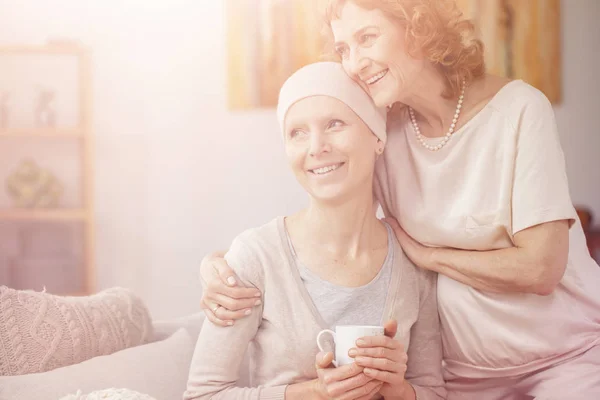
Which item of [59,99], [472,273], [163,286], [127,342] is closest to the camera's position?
[472,273]

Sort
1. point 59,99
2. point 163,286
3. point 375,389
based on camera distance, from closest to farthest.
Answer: point 375,389, point 163,286, point 59,99

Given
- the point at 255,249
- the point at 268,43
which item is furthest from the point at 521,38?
the point at 255,249

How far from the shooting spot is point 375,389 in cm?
122

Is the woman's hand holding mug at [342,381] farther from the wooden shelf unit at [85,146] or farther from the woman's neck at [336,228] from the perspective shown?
the wooden shelf unit at [85,146]

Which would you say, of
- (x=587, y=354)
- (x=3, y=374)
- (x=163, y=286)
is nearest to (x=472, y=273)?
(x=587, y=354)

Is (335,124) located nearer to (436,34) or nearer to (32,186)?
(436,34)

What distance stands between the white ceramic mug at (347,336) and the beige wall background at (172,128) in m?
1.82

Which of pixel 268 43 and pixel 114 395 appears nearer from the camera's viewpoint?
pixel 114 395

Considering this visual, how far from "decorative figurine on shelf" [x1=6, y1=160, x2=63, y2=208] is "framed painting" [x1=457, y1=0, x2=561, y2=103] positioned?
201 cm

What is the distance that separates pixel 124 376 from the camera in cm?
135

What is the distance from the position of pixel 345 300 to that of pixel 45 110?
236 cm

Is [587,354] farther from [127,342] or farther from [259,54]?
[259,54]

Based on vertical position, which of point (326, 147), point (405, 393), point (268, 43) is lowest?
point (405, 393)

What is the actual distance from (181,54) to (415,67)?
6.40 feet
